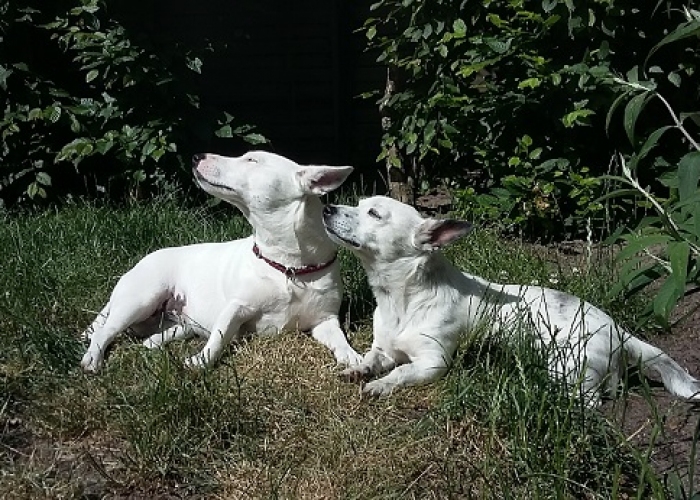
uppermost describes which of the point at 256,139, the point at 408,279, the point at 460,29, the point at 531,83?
the point at 460,29

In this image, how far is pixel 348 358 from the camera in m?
4.37

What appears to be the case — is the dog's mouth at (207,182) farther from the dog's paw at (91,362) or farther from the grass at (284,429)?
the dog's paw at (91,362)

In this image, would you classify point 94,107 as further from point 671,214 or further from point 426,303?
point 671,214

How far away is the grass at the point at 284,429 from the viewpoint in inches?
124

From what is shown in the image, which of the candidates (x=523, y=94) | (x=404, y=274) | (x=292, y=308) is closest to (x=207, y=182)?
(x=292, y=308)

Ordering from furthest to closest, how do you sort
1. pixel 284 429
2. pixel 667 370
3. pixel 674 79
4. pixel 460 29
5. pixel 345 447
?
pixel 460 29 < pixel 674 79 < pixel 667 370 < pixel 284 429 < pixel 345 447

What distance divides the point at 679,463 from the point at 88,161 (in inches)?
214

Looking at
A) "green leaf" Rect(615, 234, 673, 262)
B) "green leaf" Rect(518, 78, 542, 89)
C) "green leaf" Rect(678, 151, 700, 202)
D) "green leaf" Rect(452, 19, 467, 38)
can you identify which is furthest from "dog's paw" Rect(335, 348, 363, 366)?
"green leaf" Rect(452, 19, 467, 38)

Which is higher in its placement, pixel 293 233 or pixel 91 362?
pixel 293 233

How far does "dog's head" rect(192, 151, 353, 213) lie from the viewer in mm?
4555

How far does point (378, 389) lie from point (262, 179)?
1261 millimetres

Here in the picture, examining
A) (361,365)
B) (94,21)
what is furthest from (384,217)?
(94,21)

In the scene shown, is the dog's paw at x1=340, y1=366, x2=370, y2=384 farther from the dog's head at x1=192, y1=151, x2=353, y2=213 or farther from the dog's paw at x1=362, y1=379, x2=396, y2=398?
the dog's head at x1=192, y1=151, x2=353, y2=213

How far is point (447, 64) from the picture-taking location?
6.87 metres
